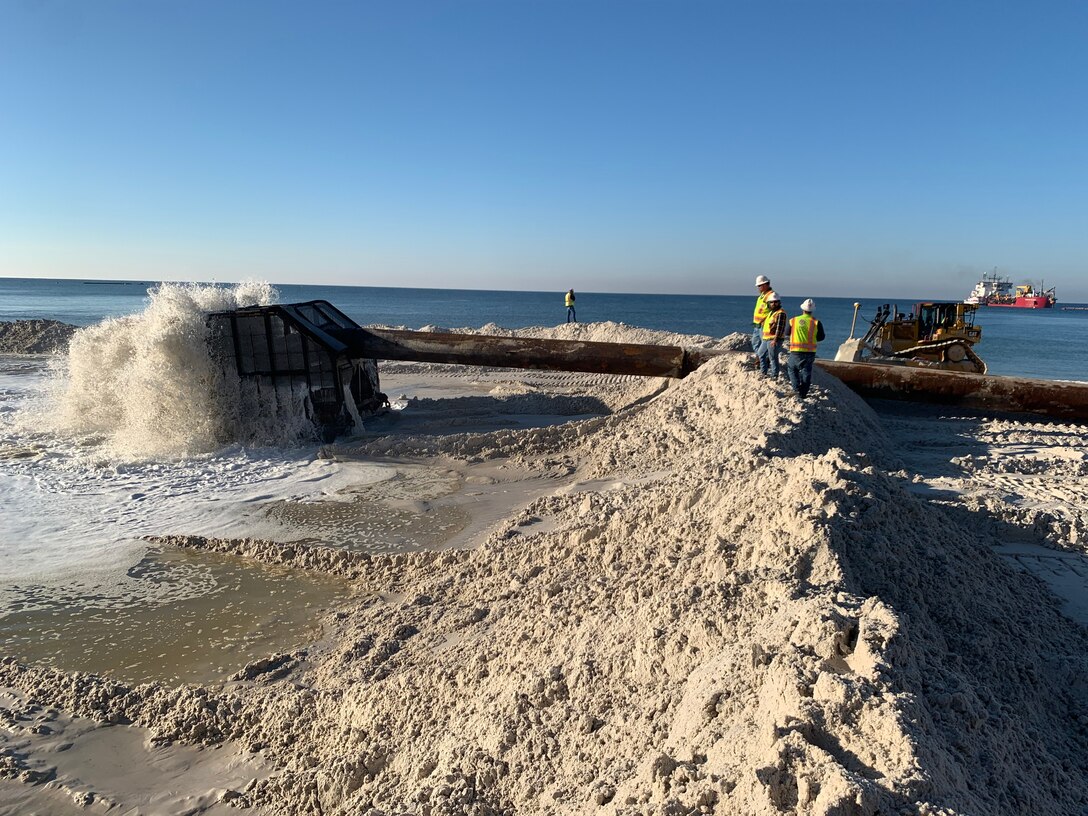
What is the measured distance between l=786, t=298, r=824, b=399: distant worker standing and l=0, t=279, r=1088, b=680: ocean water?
554cm

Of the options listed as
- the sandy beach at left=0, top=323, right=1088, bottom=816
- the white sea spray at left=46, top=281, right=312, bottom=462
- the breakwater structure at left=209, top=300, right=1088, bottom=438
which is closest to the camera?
the sandy beach at left=0, top=323, right=1088, bottom=816

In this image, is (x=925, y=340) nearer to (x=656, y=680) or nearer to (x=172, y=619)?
(x=656, y=680)

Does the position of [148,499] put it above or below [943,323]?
below

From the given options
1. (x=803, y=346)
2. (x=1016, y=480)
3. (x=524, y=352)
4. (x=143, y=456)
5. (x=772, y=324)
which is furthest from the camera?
(x=524, y=352)

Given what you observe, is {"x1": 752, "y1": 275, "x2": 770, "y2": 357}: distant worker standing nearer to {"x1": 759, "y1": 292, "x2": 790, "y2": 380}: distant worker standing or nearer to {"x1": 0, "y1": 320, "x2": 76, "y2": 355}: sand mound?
{"x1": 759, "y1": 292, "x2": 790, "y2": 380}: distant worker standing

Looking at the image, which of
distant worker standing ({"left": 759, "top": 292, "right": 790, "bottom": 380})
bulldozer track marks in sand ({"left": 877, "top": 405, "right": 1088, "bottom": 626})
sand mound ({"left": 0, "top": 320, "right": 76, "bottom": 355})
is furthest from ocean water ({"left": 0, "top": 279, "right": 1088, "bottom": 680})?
sand mound ({"left": 0, "top": 320, "right": 76, "bottom": 355})

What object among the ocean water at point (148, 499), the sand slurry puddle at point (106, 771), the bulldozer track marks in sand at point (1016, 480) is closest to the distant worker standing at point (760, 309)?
the bulldozer track marks in sand at point (1016, 480)

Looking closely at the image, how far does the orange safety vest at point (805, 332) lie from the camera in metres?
8.12

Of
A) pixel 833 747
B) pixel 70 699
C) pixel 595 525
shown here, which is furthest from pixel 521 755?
pixel 70 699

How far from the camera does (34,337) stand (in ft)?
74.2

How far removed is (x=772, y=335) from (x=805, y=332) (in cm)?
74

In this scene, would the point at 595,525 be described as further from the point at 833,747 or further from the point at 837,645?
the point at 833,747

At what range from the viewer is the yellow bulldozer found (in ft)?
48.7

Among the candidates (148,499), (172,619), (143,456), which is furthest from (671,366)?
(143,456)
